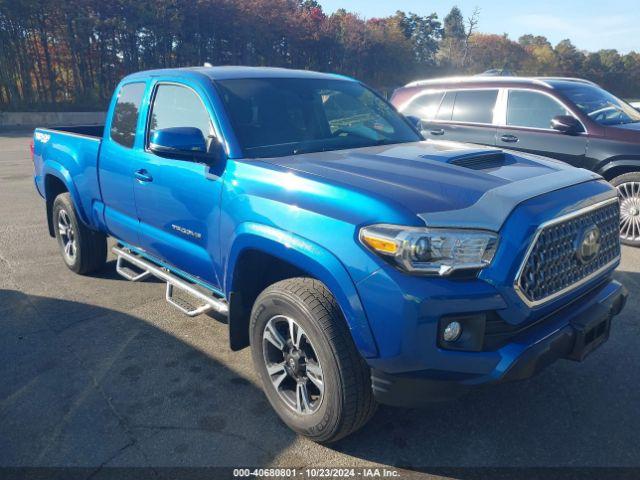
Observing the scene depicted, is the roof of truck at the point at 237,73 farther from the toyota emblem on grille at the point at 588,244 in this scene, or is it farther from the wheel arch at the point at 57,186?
the toyota emblem on grille at the point at 588,244

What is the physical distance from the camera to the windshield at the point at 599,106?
6395 mm

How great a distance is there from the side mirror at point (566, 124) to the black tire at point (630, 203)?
2.48ft

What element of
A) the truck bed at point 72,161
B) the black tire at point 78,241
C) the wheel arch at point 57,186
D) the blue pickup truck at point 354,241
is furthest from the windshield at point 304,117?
the black tire at point 78,241

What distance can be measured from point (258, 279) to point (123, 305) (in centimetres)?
206

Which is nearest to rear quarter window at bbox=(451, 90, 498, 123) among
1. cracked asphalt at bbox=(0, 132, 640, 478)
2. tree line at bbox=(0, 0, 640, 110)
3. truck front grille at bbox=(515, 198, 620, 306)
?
cracked asphalt at bbox=(0, 132, 640, 478)

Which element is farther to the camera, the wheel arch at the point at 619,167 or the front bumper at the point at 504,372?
the wheel arch at the point at 619,167

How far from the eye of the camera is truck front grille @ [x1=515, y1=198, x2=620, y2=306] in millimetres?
2369

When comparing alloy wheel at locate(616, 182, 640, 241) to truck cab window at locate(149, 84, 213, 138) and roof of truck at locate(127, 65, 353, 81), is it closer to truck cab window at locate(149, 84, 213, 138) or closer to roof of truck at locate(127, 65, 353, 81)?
roof of truck at locate(127, 65, 353, 81)

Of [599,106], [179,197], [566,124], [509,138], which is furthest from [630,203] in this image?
[179,197]

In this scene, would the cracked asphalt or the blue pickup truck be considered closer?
the blue pickup truck

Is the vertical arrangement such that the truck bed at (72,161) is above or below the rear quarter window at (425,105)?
below

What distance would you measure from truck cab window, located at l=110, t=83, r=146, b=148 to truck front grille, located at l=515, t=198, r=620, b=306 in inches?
118

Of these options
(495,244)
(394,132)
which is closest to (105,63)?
(394,132)

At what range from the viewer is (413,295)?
2.18 meters
